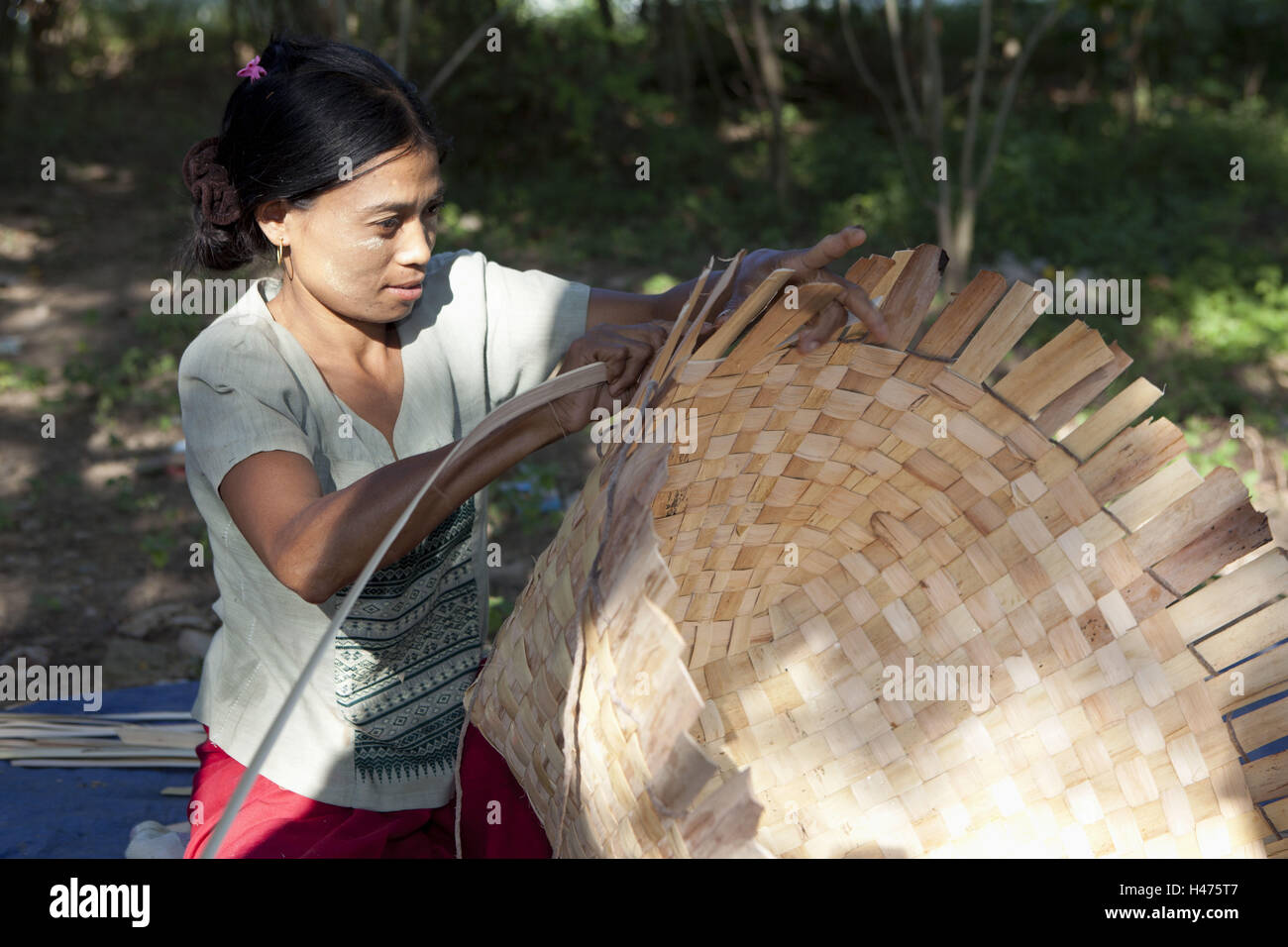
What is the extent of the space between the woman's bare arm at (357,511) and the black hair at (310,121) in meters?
0.41

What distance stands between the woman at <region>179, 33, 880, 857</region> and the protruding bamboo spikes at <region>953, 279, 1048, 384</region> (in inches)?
7.8

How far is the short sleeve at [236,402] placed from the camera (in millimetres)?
1391

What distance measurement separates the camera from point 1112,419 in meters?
1.55

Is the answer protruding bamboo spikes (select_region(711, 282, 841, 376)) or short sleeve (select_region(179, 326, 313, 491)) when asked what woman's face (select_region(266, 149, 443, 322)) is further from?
protruding bamboo spikes (select_region(711, 282, 841, 376))

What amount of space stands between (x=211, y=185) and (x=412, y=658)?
73 cm

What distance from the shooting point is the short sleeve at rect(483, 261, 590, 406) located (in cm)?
180

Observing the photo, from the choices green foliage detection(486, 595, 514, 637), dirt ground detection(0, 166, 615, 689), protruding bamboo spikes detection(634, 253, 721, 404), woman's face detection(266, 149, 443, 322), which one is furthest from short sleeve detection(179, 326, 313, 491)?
dirt ground detection(0, 166, 615, 689)

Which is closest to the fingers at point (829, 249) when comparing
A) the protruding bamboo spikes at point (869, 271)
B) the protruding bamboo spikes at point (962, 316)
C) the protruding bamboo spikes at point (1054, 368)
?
the protruding bamboo spikes at point (869, 271)

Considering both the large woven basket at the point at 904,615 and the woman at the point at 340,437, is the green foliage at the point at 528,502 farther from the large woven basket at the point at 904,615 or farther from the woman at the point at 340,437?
the woman at the point at 340,437

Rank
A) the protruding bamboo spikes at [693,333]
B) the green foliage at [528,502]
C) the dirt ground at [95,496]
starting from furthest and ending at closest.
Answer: the green foliage at [528,502]
the dirt ground at [95,496]
the protruding bamboo spikes at [693,333]

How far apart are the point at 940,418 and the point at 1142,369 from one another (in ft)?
10.4

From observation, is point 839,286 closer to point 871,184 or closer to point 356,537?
point 356,537

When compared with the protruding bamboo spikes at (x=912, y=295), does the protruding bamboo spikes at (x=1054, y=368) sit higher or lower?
lower

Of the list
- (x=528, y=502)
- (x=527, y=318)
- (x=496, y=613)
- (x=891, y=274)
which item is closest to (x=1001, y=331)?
(x=891, y=274)
